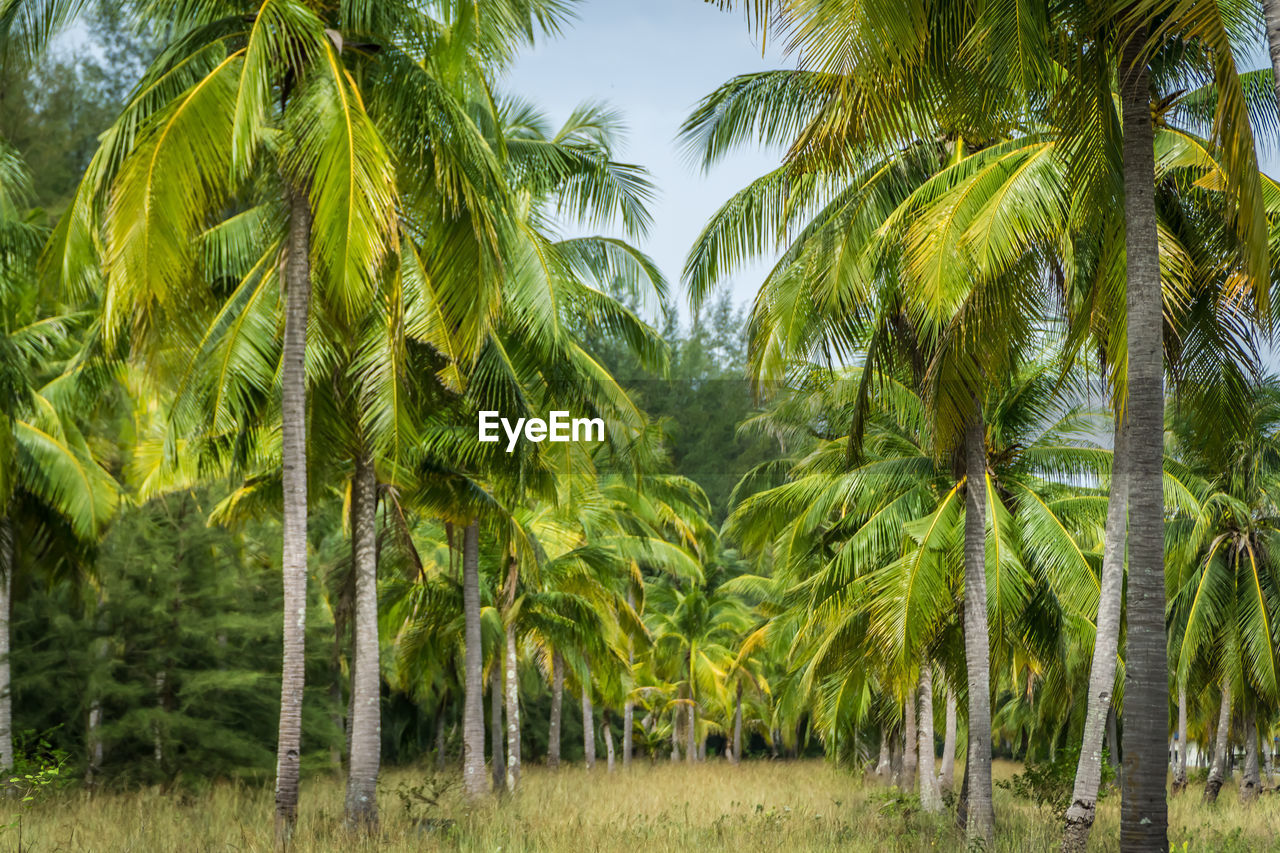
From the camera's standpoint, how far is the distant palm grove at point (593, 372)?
26.9 ft

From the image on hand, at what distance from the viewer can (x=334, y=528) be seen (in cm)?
3058

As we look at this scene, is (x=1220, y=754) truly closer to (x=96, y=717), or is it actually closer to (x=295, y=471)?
(x=295, y=471)

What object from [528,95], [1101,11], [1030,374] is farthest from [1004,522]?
[528,95]

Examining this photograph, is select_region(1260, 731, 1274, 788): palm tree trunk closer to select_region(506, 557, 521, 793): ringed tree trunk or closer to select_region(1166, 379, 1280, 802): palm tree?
select_region(1166, 379, 1280, 802): palm tree

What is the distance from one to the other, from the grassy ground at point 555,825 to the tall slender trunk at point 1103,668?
658 mm

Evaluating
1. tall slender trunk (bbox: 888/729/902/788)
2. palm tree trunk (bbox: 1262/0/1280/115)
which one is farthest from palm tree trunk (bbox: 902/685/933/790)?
palm tree trunk (bbox: 1262/0/1280/115)

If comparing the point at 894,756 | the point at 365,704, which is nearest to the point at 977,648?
the point at 365,704

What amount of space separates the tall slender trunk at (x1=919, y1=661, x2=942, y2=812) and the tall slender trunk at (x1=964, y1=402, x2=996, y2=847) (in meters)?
4.31

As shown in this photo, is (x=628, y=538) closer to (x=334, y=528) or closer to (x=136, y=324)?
(x=334, y=528)

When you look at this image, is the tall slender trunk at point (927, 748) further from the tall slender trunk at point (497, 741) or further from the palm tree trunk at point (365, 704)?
the palm tree trunk at point (365, 704)

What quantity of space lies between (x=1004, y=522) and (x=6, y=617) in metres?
14.4

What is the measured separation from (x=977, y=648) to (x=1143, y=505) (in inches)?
223

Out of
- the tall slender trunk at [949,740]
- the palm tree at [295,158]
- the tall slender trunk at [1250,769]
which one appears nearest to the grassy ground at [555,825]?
the tall slender trunk at [949,740]

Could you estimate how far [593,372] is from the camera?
15.3m
